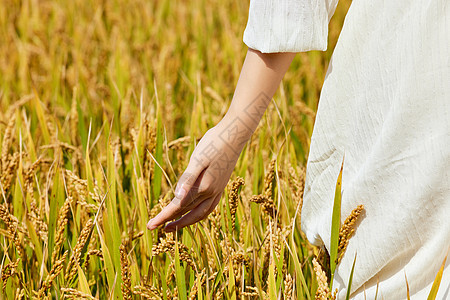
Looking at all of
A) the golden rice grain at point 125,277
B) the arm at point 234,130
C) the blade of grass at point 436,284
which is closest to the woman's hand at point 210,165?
the arm at point 234,130

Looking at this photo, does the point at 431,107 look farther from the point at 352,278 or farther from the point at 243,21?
the point at 243,21

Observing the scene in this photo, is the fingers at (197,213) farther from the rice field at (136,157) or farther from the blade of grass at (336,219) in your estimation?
the blade of grass at (336,219)

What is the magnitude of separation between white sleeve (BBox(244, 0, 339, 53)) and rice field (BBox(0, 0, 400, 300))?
235 millimetres

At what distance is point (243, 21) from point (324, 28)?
69.2 inches

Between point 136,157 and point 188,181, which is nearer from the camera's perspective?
point 188,181

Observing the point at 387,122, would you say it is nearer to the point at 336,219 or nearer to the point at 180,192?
the point at 336,219

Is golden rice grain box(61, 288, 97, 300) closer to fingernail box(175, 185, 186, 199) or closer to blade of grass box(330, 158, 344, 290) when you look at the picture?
fingernail box(175, 185, 186, 199)

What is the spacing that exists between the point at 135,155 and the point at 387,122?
0.64 meters

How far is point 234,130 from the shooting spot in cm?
78

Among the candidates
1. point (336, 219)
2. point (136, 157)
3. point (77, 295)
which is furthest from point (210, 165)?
point (136, 157)

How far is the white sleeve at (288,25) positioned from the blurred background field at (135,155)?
0.77ft

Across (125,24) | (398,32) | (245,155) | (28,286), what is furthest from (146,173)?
(125,24)

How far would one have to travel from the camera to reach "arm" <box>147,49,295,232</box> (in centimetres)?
77

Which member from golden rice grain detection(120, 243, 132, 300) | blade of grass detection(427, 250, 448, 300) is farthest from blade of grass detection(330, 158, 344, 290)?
golden rice grain detection(120, 243, 132, 300)
